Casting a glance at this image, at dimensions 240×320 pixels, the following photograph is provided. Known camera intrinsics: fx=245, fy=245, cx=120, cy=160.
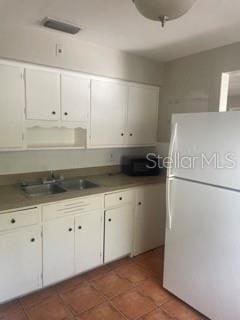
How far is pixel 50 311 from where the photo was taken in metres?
2.04

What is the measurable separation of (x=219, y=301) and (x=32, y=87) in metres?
2.40

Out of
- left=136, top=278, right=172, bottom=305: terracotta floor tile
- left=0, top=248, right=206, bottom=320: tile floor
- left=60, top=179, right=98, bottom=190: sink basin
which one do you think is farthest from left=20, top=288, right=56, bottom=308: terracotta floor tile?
left=60, top=179, right=98, bottom=190: sink basin

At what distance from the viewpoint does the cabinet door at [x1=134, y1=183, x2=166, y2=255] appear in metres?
2.86

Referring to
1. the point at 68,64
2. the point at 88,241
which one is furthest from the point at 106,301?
the point at 68,64

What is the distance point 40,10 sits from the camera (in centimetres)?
187

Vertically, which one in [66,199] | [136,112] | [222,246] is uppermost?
[136,112]

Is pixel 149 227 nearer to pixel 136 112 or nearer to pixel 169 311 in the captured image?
pixel 169 311

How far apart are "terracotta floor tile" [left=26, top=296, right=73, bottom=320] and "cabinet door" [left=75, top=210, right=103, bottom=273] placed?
1.20 feet

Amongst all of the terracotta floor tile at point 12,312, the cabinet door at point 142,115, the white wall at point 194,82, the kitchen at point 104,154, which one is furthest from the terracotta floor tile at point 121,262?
the white wall at point 194,82

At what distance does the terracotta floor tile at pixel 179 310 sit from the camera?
6.63ft

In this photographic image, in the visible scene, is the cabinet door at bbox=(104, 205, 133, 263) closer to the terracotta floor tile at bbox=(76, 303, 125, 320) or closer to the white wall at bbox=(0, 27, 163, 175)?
the terracotta floor tile at bbox=(76, 303, 125, 320)

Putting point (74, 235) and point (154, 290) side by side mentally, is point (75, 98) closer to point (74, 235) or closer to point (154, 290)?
point (74, 235)

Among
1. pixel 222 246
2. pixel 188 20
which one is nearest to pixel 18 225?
pixel 222 246

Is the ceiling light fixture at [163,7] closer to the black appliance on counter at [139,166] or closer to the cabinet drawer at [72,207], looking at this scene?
the cabinet drawer at [72,207]
